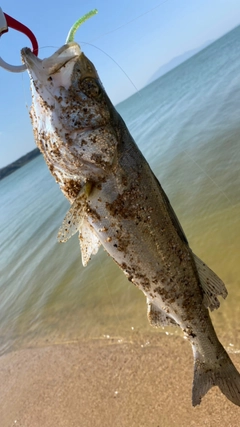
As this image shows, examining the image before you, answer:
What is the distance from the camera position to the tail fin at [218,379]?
3398 mm

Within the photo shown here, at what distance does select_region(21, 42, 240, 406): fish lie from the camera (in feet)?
8.66

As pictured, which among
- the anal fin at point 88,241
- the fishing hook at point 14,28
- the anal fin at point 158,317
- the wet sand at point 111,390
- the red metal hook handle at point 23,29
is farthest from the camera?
the wet sand at point 111,390

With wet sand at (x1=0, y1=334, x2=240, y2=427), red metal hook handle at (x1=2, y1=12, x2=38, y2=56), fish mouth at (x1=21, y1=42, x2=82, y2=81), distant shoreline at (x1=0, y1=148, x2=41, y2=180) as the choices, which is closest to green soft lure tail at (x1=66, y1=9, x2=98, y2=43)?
fish mouth at (x1=21, y1=42, x2=82, y2=81)

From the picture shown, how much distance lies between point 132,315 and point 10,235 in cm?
1381

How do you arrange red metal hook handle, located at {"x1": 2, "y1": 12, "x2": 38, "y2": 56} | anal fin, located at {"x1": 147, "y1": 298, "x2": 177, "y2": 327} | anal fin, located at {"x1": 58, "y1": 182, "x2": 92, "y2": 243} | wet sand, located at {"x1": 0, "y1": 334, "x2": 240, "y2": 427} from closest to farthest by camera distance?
red metal hook handle, located at {"x1": 2, "y1": 12, "x2": 38, "y2": 56} < anal fin, located at {"x1": 58, "y1": 182, "x2": 92, "y2": 243} < anal fin, located at {"x1": 147, "y1": 298, "x2": 177, "y2": 327} < wet sand, located at {"x1": 0, "y1": 334, "x2": 240, "y2": 427}

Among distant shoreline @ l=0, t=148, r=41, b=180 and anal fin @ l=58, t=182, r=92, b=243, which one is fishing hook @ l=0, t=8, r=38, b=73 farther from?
distant shoreline @ l=0, t=148, r=41, b=180

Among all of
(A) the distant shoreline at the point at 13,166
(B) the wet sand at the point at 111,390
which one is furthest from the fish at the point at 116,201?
(A) the distant shoreline at the point at 13,166

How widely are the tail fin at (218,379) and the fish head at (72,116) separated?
224 cm

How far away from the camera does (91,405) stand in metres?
4.75

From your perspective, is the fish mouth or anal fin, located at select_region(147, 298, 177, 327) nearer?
the fish mouth

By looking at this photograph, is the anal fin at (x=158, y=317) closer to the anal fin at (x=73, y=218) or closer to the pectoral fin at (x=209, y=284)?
the pectoral fin at (x=209, y=284)

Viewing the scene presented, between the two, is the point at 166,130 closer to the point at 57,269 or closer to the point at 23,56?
the point at 57,269

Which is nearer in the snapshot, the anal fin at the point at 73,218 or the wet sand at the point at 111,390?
the anal fin at the point at 73,218

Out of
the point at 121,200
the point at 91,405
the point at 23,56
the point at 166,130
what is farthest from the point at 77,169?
the point at 166,130
